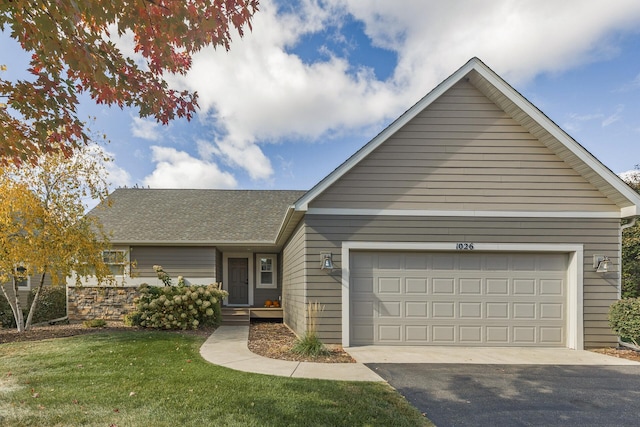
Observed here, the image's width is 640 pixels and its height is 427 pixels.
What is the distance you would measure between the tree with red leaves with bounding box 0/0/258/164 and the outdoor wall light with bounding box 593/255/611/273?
8453mm

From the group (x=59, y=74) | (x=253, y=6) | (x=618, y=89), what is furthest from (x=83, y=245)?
(x=618, y=89)

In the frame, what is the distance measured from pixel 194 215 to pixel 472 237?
10559mm

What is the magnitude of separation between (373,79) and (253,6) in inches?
363

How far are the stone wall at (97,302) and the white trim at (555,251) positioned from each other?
8257 millimetres

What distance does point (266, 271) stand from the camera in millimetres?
14945

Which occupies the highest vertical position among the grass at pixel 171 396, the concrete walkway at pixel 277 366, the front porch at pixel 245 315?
the grass at pixel 171 396

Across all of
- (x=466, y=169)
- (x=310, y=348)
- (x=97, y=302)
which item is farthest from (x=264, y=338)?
(x=97, y=302)

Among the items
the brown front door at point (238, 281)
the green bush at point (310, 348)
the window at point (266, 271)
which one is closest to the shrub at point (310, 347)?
the green bush at point (310, 348)

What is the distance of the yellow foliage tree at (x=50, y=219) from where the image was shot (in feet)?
28.9

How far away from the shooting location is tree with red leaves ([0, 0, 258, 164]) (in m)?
3.23

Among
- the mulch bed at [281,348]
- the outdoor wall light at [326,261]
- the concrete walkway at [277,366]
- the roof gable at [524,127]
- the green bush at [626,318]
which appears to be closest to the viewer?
the concrete walkway at [277,366]

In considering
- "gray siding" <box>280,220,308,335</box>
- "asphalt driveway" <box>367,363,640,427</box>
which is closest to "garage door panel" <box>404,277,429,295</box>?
"asphalt driveway" <box>367,363,640,427</box>

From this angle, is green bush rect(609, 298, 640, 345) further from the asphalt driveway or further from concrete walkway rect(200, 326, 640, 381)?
the asphalt driveway

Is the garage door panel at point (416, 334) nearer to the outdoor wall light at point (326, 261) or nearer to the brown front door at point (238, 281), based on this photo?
the outdoor wall light at point (326, 261)
